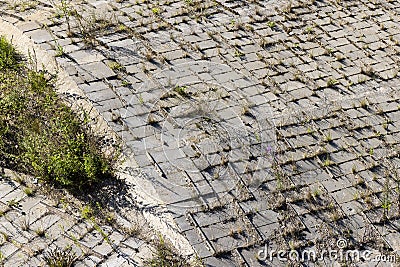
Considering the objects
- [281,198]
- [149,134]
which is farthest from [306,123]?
[149,134]

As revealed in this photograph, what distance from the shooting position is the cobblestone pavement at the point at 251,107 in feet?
21.7

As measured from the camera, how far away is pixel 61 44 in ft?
→ 30.0

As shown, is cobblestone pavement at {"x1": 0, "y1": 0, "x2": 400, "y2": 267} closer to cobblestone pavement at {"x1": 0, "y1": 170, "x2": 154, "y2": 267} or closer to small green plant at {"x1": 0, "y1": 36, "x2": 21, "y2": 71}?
small green plant at {"x1": 0, "y1": 36, "x2": 21, "y2": 71}

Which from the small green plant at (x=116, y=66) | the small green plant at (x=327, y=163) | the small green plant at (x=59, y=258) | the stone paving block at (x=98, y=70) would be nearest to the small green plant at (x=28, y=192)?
the small green plant at (x=59, y=258)

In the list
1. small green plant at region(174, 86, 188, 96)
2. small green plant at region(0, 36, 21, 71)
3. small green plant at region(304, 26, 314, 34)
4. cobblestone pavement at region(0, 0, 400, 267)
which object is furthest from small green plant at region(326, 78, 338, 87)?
small green plant at region(0, 36, 21, 71)

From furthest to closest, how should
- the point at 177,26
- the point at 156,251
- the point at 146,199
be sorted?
the point at 177,26 < the point at 146,199 < the point at 156,251

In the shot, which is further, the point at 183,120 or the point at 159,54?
the point at 159,54

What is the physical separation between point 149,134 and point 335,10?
422 centimetres

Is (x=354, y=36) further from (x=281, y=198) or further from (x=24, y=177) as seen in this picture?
(x=24, y=177)
